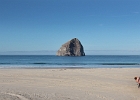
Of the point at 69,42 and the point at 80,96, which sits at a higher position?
the point at 69,42

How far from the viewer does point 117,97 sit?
1123 centimetres

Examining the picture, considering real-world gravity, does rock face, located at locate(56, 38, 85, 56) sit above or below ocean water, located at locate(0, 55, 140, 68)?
above

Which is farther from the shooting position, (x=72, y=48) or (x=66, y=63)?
(x=72, y=48)

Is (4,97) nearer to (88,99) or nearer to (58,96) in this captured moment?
(58,96)

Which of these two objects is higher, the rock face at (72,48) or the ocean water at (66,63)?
the rock face at (72,48)

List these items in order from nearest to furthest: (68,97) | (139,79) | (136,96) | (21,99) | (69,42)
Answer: (21,99) < (68,97) < (136,96) < (139,79) < (69,42)

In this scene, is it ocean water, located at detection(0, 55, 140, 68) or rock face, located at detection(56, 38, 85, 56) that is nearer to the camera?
ocean water, located at detection(0, 55, 140, 68)

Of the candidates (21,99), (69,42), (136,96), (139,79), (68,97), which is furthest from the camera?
(69,42)

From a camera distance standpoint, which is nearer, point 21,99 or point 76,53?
point 21,99

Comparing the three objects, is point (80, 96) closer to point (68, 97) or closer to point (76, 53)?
point (68, 97)

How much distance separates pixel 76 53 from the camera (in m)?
164

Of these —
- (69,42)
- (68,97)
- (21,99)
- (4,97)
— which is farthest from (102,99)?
(69,42)

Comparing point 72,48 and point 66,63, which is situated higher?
point 72,48

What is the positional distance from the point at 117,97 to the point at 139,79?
3.67 meters
